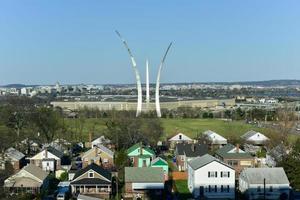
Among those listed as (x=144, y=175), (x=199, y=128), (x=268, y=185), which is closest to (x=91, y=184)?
(x=144, y=175)

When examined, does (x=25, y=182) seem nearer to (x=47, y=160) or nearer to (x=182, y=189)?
(x=47, y=160)

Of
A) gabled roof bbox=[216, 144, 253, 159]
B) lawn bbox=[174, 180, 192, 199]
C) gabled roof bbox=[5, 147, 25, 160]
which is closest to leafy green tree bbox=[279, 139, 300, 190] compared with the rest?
gabled roof bbox=[216, 144, 253, 159]

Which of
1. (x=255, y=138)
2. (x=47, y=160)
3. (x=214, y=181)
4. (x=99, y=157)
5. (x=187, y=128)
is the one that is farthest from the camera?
(x=187, y=128)

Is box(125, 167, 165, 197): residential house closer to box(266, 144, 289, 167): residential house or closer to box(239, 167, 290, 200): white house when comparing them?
box(239, 167, 290, 200): white house

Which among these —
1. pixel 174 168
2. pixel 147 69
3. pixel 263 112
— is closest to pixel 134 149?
pixel 174 168

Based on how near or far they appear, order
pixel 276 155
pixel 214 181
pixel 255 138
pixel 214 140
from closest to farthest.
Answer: pixel 214 181 < pixel 276 155 < pixel 214 140 < pixel 255 138

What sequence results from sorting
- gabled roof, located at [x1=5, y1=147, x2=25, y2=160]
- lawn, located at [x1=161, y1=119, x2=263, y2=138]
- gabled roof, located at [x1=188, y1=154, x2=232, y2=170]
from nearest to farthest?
1. gabled roof, located at [x1=188, y1=154, x2=232, y2=170]
2. gabled roof, located at [x1=5, y1=147, x2=25, y2=160]
3. lawn, located at [x1=161, y1=119, x2=263, y2=138]
